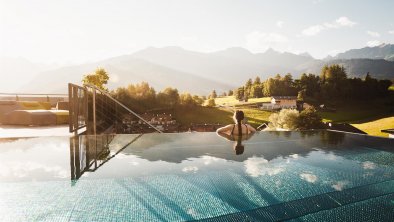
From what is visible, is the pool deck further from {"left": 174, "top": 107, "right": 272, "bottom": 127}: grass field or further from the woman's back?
{"left": 174, "top": 107, "right": 272, "bottom": 127}: grass field

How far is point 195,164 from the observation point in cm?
501

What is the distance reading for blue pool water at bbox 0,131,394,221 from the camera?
10.4ft

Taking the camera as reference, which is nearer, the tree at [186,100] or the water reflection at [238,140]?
the water reflection at [238,140]

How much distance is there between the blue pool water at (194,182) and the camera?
318cm

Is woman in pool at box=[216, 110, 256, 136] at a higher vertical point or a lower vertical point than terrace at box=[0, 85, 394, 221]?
higher

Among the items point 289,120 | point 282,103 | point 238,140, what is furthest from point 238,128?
point 282,103

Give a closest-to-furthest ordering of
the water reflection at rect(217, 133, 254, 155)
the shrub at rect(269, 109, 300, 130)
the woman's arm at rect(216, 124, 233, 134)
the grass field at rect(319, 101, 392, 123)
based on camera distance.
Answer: the water reflection at rect(217, 133, 254, 155) → the woman's arm at rect(216, 124, 233, 134) → the shrub at rect(269, 109, 300, 130) → the grass field at rect(319, 101, 392, 123)

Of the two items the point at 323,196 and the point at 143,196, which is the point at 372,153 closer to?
the point at 323,196

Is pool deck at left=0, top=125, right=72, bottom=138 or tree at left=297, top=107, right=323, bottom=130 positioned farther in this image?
tree at left=297, top=107, right=323, bottom=130

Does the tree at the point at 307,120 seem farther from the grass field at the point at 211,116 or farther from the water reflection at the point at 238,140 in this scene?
the grass field at the point at 211,116

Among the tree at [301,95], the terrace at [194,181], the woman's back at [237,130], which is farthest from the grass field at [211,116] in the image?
the terrace at [194,181]

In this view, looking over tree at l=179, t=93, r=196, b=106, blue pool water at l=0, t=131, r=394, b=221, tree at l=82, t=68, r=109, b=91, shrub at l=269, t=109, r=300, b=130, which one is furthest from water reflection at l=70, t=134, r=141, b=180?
tree at l=179, t=93, r=196, b=106

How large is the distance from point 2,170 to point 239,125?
17.2 ft

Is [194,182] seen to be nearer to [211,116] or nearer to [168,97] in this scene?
[168,97]
